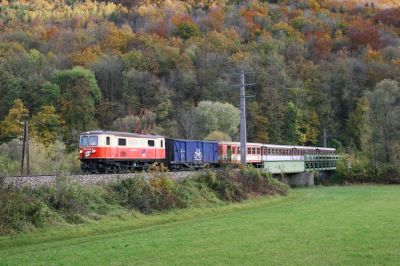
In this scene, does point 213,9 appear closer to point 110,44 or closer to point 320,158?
point 110,44

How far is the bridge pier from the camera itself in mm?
61781

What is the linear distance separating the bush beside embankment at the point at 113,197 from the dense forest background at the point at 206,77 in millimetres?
18073

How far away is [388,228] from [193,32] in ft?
379

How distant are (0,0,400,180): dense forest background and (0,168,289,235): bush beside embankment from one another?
59.3 ft

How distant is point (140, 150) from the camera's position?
36.8 metres

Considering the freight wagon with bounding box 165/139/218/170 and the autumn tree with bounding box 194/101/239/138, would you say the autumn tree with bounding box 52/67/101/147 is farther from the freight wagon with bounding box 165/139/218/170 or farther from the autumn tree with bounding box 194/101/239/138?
the freight wagon with bounding box 165/139/218/170

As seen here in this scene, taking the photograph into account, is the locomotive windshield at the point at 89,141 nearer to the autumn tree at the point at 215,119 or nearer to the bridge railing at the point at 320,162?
the bridge railing at the point at 320,162

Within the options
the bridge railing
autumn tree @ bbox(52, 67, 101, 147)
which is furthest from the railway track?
autumn tree @ bbox(52, 67, 101, 147)

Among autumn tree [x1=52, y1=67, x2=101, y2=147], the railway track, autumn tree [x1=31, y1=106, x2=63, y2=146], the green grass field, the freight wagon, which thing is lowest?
the green grass field

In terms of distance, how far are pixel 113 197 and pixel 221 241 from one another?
9.85 m

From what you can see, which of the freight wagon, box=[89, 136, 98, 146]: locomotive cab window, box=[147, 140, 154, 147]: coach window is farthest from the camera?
the freight wagon

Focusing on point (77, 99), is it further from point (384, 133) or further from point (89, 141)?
point (89, 141)

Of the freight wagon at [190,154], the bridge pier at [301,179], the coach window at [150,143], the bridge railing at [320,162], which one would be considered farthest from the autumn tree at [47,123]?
the coach window at [150,143]

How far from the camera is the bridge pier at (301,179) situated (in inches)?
2432
